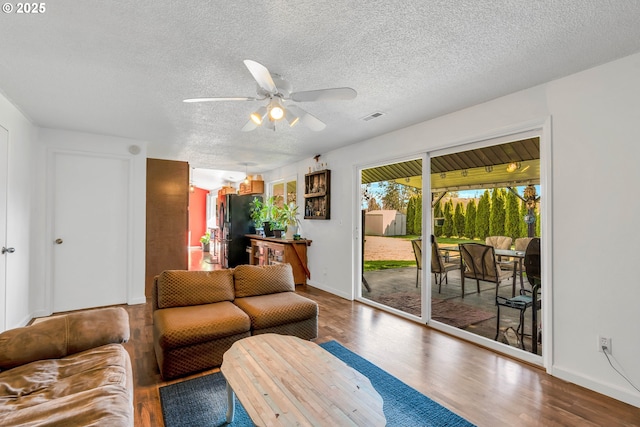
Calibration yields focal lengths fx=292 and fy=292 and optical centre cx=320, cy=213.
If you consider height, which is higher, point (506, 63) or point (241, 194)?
point (506, 63)

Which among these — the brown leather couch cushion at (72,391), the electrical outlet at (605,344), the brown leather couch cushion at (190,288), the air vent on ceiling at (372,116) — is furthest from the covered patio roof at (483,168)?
the brown leather couch cushion at (72,391)

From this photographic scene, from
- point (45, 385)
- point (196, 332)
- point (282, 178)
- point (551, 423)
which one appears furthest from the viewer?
point (282, 178)

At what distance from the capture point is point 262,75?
71.9 inches

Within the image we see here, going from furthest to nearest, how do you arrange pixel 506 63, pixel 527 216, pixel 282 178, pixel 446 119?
pixel 282 178, pixel 446 119, pixel 527 216, pixel 506 63

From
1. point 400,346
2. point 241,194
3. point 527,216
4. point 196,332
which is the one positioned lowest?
point 400,346

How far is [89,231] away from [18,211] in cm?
92

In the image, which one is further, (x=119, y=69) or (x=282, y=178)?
(x=282, y=178)

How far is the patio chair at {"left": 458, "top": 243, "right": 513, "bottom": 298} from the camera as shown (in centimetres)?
305

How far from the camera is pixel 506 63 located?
2137 mm

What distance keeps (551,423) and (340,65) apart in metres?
2.74

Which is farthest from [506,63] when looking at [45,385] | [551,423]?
[45,385]

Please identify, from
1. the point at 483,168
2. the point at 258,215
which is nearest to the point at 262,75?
the point at 483,168

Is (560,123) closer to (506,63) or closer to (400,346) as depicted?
(506,63)

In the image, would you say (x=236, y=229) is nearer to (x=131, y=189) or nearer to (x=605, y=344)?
(x=131, y=189)
